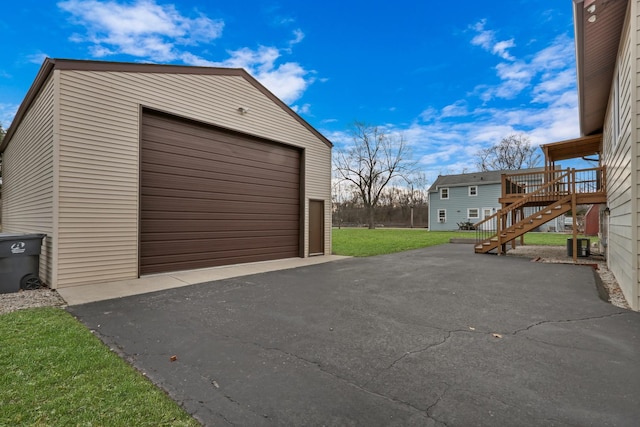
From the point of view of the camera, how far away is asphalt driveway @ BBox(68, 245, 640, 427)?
1959mm

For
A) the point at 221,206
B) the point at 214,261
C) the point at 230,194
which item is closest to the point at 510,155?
the point at 230,194

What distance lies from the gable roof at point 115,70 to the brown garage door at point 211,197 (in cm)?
97

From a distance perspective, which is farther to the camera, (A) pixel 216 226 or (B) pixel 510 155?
(B) pixel 510 155

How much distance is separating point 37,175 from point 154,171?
247cm

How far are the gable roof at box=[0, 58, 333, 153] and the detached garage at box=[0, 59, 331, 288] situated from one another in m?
0.02

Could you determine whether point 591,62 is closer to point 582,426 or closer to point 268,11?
point 582,426

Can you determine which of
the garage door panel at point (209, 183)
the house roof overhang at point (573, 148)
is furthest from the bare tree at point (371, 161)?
the garage door panel at point (209, 183)

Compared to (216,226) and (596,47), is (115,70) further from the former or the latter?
(596,47)

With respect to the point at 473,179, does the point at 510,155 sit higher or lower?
higher

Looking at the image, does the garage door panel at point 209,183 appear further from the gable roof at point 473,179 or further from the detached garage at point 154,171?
the gable roof at point 473,179

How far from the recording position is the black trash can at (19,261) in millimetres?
5172

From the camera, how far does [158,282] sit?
6.09m

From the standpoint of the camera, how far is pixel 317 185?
10.7m

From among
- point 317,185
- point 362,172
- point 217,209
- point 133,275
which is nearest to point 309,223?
point 317,185
